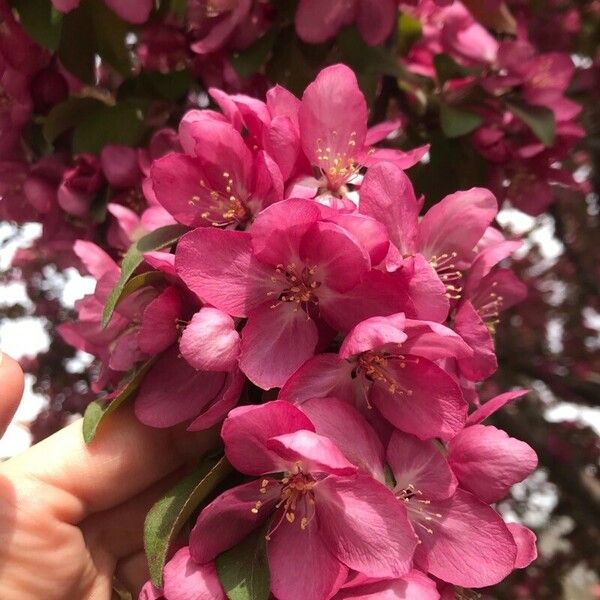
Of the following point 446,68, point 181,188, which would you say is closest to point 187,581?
point 181,188

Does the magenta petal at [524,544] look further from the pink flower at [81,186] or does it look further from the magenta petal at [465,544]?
the pink flower at [81,186]

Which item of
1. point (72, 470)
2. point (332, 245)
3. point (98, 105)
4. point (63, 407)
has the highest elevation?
point (332, 245)

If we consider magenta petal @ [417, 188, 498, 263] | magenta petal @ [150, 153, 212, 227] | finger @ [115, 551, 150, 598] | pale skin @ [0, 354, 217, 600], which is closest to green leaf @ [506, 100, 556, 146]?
magenta petal @ [417, 188, 498, 263]

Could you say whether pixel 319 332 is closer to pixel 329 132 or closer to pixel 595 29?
pixel 329 132

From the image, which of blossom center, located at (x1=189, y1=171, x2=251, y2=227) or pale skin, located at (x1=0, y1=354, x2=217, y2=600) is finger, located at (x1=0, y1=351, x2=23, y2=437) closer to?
pale skin, located at (x1=0, y1=354, x2=217, y2=600)

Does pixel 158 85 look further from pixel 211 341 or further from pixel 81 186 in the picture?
pixel 211 341

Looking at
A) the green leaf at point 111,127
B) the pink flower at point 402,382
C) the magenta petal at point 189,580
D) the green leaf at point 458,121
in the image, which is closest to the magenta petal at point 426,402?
the pink flower at point 402,382

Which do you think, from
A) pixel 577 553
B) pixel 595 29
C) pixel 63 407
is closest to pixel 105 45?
pixel 595 29
